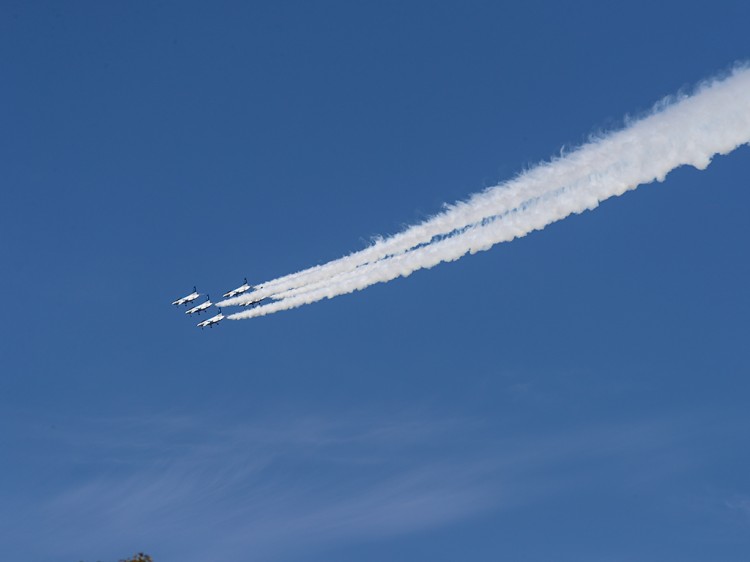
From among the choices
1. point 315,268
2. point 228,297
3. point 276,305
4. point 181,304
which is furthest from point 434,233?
point 181,304

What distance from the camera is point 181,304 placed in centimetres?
13388

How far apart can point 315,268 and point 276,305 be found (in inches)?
427

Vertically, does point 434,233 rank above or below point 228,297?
below

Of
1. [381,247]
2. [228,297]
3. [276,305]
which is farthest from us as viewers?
[228,297]

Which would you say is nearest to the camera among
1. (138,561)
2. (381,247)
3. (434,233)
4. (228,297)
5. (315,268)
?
(138,561)

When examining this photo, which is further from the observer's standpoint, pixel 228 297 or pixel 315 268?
pixel 228 297

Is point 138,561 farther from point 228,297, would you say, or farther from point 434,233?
point 228,297

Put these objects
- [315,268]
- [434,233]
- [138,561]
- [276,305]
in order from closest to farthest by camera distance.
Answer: [138,561] → [434,233] → [315,268] → [276,305]

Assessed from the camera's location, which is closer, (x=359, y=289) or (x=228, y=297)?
(x=359, y=289)

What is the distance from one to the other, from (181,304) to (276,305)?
35350 millimetres

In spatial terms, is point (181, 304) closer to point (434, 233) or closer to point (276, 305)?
point (276, 305)

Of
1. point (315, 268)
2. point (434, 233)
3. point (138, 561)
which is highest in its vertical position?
point (315, 268)

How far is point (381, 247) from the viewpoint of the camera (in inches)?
3319

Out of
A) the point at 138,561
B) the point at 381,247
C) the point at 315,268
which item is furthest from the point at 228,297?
the point at 138,561
